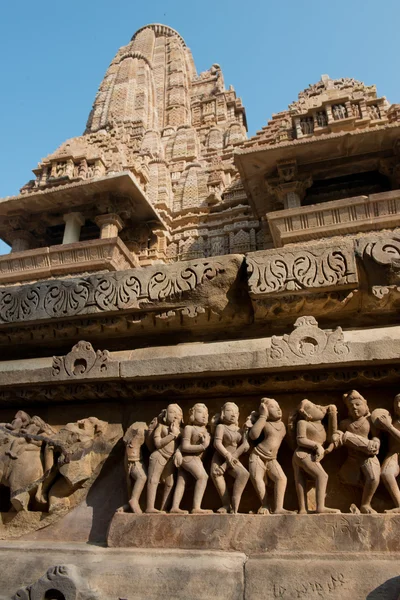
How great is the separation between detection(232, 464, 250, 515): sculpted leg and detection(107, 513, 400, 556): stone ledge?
0.08 metres

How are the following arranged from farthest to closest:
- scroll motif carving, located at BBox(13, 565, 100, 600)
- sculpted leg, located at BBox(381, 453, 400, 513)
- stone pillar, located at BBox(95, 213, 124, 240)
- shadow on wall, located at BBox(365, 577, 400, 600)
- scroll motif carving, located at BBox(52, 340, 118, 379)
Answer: stone pillar, located at BBox(95, 213, 124, 240) → scroll motif carving, located at BBox(52, 340, 118, 379) → sculpted leg, located at BBox(381, 453, 400, 513) → scroll motif carving, located at BBox(13, 565, 100, 600) → shadow on wall, located at BBox(365, 577, 400, 600)

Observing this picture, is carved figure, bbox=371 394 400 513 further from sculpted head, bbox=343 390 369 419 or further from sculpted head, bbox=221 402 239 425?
sculpted head, bbox=221 402 239 425

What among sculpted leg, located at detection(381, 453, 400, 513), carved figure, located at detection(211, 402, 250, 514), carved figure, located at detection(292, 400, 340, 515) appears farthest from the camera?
carved figure, located at detection(211, 402, 250, 514)

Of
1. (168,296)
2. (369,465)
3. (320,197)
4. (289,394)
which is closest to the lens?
(369,465)

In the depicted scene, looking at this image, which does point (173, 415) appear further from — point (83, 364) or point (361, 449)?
point (361, 449)

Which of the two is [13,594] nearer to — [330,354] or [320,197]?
[330,354]

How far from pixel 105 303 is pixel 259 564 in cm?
232

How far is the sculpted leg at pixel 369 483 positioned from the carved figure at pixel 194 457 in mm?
1019

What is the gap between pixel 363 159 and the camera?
10672 mm

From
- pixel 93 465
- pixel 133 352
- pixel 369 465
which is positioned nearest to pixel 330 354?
pixel 369 465

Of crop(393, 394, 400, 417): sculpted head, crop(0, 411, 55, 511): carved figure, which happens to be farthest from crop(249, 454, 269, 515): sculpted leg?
crop(0, 411, 55, 511): carved figure

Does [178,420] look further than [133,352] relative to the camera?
No

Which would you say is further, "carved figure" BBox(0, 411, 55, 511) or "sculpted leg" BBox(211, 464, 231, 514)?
"carved figure" BBox(0, 411, 55, 511)

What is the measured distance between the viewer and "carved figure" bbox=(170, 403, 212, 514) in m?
3.18
